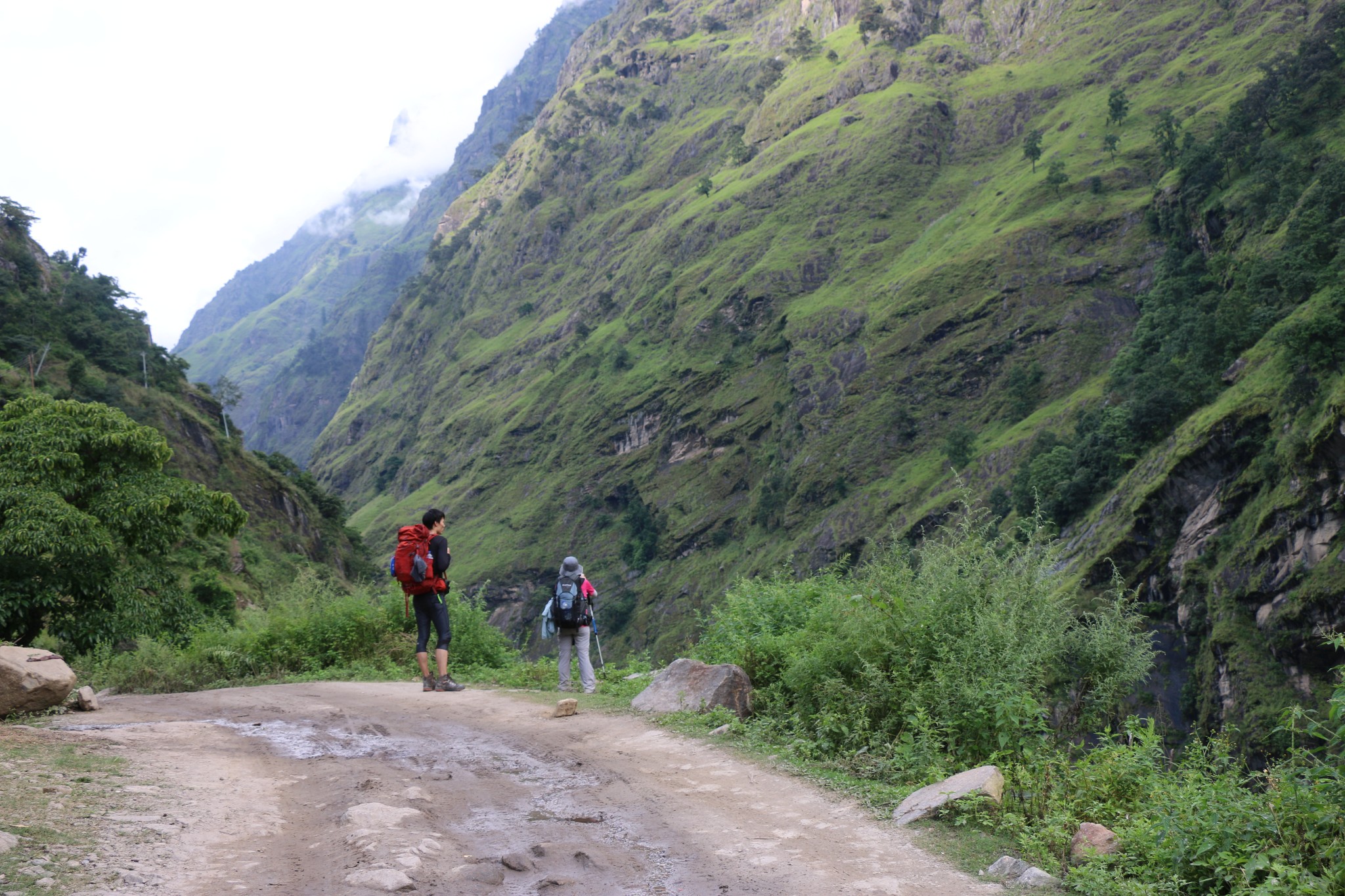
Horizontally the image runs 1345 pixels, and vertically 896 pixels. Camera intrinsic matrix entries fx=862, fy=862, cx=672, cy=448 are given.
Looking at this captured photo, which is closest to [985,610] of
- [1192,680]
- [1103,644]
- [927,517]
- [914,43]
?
[1103,644]

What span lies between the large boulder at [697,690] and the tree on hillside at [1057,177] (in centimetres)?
10684

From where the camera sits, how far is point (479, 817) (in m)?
5.80

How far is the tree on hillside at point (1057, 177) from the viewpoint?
100750 mm

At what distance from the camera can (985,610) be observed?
7.32 m

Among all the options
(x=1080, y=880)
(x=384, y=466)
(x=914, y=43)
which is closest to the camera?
(x=1080, y=880)

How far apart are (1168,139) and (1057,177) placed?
1157 centimetres

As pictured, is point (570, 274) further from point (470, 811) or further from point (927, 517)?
point (470, 811)

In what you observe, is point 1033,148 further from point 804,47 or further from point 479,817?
point 479,817

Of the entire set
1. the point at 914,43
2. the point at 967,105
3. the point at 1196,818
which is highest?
the point at 914,43

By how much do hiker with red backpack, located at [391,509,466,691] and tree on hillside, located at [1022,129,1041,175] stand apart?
379ft

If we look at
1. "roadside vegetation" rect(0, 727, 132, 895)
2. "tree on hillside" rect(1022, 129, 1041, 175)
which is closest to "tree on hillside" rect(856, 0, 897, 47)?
"tree on hillside" rect(1022, 129, 1041, 175)

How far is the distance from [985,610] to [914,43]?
165 meters

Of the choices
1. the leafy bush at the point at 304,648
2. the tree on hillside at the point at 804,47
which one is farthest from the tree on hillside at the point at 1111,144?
the leafy bush at the point at 304,648

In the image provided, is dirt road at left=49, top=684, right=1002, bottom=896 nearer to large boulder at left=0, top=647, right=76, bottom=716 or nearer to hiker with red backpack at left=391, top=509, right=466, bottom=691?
large boulder at left=0, top=647, right=76, bottom=716
